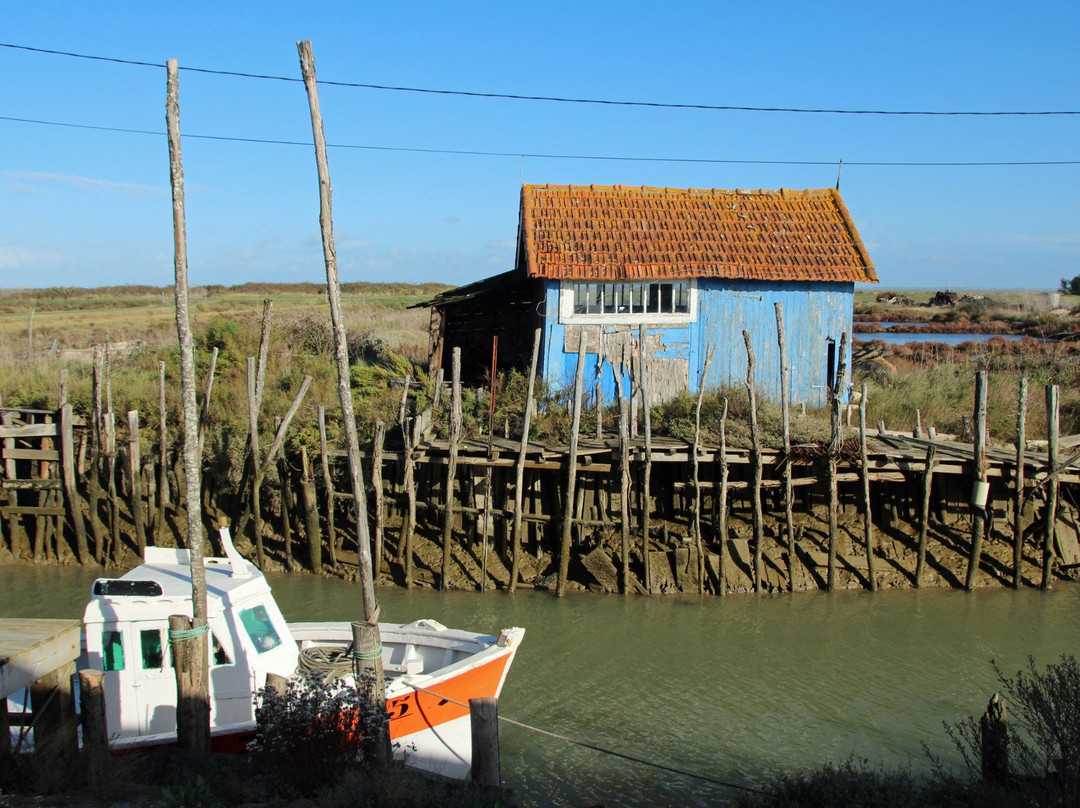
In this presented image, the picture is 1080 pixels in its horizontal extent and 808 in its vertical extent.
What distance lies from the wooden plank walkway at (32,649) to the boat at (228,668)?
1.19 metres

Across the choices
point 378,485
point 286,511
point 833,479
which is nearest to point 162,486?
point 286,511

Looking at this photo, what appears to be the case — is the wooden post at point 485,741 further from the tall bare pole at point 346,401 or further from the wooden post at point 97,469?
the wooden post at point 97,469

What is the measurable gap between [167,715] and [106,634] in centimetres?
107

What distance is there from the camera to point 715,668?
13406 mm

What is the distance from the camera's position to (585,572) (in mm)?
16641

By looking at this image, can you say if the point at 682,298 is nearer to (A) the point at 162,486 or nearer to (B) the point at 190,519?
(A) the point at 162,486

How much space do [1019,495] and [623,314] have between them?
8.62 metres

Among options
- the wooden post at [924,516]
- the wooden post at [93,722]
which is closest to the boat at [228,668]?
the wooden post at [93,722]

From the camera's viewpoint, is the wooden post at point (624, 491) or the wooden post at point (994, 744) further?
the wooden post at point (624, 491)

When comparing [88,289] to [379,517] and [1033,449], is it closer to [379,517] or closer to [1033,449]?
[379,517]

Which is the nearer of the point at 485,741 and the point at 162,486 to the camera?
the point at 485,741

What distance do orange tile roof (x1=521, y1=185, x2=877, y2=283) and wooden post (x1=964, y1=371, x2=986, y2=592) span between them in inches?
211

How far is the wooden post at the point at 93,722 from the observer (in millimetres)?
7242

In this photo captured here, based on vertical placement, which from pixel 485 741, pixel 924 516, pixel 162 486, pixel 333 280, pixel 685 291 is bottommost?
pixel 485 741
